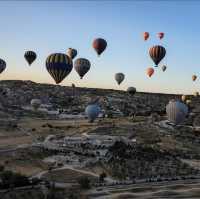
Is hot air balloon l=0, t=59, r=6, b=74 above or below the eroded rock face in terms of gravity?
above

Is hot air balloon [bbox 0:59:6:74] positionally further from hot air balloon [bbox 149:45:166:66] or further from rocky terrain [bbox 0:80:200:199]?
hot air balloon [bbox 149:45:166:66]

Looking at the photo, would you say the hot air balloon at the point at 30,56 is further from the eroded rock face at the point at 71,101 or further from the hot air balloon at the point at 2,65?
the eroded rock face at the point at 71,101

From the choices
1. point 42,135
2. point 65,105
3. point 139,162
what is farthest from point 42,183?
point 65,105

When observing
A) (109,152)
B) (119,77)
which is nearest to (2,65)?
(119,77)

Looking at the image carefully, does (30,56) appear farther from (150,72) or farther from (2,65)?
(150,72)

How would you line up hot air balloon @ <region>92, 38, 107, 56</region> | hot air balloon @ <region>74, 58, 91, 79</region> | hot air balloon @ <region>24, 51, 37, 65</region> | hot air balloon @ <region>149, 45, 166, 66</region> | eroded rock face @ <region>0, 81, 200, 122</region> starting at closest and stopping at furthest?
hot air balloon @ <region>149, 45, 166, 66</region> → hot air balloon @ <region>74, 58, 91, 79</region> → hot air balloon @ <region>92, 38, 107, 56</region> → hot air balloon @ <region>24, 51, 37, 65</region> → eroded rock face @ <region>0, 81, 200, 122</region>

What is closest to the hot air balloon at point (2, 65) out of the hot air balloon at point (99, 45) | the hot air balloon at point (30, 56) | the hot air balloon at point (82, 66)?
the hot air balloon at point (30, 56)

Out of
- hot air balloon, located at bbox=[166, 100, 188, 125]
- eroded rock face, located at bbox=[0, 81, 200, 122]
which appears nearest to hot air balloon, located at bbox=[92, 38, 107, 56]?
hot air balloon, located at bbox=[166, 100, 188, 125]
